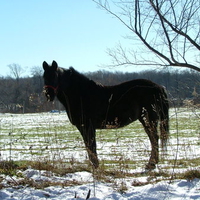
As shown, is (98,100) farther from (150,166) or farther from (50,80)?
(150,166)

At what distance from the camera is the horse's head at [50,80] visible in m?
5.58

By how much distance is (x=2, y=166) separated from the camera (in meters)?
4.63

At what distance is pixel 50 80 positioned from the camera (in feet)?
18.4

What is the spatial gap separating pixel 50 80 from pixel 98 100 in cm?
112

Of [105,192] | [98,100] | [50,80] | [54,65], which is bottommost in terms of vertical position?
[105,192]

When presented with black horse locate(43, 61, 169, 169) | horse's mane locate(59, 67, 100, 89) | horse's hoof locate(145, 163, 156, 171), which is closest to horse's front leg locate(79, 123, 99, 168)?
black horse locate(43, 61, 169, 169)

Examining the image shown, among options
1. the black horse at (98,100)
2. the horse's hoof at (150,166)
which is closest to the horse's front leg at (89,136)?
the black horse at (98,100)

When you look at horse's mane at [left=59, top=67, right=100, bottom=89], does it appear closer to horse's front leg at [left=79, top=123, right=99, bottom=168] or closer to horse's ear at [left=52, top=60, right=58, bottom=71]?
horse's ear at [left=52, top=60, right=58, bottom=71]

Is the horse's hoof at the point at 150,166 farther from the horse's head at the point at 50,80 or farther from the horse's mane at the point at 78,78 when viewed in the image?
the horse's head at the point at 50,80

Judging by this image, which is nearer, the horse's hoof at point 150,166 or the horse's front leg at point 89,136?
the horse's hoof at point 150,166

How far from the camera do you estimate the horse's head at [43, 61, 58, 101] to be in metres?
5.58

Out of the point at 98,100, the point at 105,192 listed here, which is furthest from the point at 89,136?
the point at 105,192

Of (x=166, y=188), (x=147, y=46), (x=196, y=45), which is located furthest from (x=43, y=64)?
(x=166, y=188)

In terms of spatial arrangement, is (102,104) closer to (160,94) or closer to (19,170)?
(160,94)
